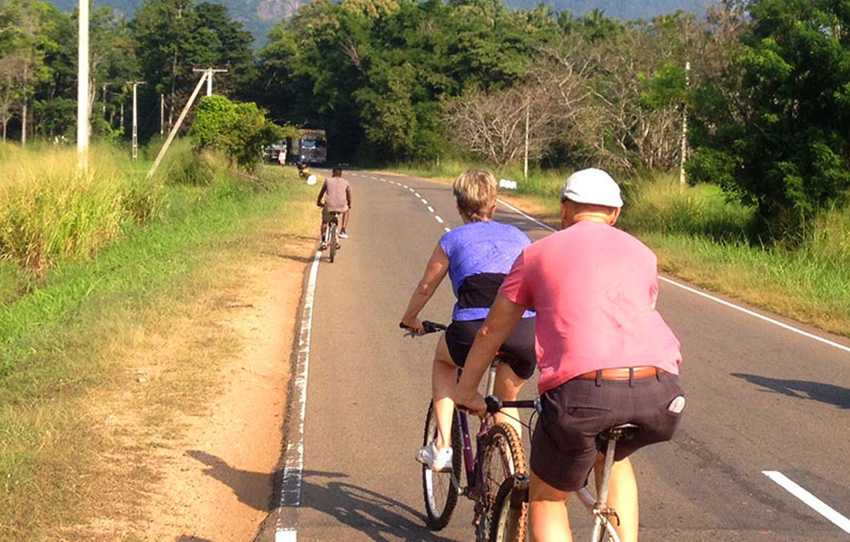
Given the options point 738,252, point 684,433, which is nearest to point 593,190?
point 684,433

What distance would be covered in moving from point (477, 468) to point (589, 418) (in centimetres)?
169

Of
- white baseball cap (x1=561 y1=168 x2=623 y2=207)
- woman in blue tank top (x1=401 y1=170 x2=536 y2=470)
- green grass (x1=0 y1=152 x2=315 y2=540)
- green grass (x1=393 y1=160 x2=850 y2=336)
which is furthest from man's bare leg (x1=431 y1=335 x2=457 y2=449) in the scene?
green grass (x1=393 y1=160 x2=850 y2=336)

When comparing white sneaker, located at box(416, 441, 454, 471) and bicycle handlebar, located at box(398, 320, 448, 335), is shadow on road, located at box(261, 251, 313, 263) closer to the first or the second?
bicycle handlebar, located at box(398, 320, 448, 335)

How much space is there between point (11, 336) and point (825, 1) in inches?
655

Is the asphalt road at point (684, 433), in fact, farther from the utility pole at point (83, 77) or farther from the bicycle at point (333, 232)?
the utility pole at point (83, 77)

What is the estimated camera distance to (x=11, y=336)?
40.0 ft

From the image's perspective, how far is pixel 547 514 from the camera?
3.94 metres

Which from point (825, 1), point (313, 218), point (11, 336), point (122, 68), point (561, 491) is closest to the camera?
point (561, 491)

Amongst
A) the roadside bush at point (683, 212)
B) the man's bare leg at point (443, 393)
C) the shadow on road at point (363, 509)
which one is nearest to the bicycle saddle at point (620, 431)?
the man's bare leg at point (443, 393)

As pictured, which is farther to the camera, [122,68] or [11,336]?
→ [122,68]

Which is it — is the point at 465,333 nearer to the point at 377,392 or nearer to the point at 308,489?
the point at 308,489

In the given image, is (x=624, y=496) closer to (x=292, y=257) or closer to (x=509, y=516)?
(x=509, y=516)

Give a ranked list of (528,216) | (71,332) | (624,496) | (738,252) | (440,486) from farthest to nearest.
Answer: (528,216), (738,252), (71,332), (440,486), (624,496)

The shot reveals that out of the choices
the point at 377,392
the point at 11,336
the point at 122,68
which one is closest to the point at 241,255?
the point at 11,336
